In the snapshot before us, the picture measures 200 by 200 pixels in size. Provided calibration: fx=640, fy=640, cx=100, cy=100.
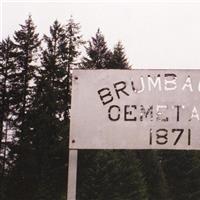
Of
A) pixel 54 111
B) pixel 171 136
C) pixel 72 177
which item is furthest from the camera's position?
pixel 54 111

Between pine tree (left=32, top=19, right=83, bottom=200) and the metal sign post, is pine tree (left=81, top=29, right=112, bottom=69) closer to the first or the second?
pine tree (left=32, top=19, right=83, bottom=200)

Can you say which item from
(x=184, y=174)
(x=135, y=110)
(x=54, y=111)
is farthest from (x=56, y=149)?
(x=135, y=110)

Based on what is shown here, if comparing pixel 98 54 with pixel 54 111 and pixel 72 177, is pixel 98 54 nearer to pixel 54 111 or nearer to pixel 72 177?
pixel 54 111

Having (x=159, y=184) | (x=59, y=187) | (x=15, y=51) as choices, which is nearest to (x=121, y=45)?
(x=15, y=51)

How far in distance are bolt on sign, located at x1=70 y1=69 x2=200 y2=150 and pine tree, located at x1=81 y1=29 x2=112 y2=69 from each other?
226 feet

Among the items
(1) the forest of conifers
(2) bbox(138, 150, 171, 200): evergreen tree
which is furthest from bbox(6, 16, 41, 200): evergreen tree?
(2) bbox(138, 150, 171, 200): evergreen tree

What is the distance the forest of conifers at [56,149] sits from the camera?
59.9 metres

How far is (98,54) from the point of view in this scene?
77.4 meters

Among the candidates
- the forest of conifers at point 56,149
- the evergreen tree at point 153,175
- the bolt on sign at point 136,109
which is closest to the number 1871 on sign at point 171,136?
the bolt on sign at point 136,109

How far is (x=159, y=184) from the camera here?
69500 mm

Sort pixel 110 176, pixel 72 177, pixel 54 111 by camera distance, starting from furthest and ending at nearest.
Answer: pixel 54 111, pixel 110 176, pixel 72 177

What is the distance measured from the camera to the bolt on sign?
533cm

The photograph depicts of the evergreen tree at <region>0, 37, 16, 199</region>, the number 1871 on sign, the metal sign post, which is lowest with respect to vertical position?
the metal sign post

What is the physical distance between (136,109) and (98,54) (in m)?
72.3
